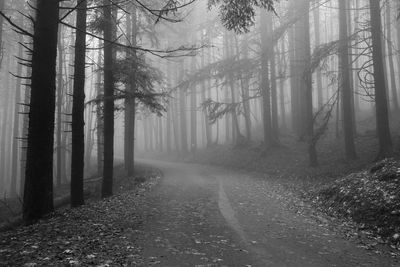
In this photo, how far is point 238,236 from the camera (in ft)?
25.2

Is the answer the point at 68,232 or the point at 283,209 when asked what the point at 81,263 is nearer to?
the point at 68,232

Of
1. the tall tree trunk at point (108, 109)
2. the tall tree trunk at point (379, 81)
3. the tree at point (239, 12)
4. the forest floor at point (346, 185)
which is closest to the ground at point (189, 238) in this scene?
the forest floor at point (346, 185)

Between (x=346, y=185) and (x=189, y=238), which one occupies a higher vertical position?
(x=346, y=185)

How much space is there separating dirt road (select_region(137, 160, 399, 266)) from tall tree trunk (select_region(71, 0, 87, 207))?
232cm

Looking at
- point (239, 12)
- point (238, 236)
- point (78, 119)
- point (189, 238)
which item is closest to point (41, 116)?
point (78, 119)

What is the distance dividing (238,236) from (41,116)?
16.9ft

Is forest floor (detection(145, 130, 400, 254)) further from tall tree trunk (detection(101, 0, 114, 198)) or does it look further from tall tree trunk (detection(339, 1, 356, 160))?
tall tree trunk (detection(101, 0, 114, 198))

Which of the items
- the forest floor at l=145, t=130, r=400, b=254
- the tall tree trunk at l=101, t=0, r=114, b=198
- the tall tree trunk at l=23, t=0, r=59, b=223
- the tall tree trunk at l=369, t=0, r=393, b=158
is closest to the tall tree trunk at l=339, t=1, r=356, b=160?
the forest floor at l=145, t=130, r=400, b=254

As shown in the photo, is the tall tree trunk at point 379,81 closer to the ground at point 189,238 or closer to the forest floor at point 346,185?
the forest floor at point 346,185

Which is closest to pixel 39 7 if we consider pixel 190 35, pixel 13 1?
pixel 13 1

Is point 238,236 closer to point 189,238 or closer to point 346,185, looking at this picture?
point 189,238

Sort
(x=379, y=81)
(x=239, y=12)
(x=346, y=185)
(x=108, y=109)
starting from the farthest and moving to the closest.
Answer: (x=108, y=109), (x=379, y=81), (x=346, y=185), (x=239, y=12)

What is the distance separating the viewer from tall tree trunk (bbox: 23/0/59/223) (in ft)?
27.5

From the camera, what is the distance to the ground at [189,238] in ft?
20.2
